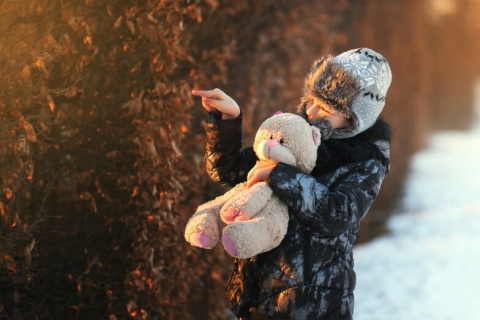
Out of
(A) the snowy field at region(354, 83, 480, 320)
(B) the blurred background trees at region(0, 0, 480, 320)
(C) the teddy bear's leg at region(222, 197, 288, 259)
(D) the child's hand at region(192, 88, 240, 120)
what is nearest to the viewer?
(C) the teddy bear's leg at region(222, 197, 288, 259)

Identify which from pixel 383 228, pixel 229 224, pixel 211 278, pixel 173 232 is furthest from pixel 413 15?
pixel 229 224

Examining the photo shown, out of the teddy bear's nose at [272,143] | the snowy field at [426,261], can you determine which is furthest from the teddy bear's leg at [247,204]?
the snowy field at [426,261]

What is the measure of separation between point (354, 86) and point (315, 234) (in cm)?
62

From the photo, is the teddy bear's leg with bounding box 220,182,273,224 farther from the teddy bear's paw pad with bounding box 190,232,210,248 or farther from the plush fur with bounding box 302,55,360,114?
the plush fur with bounding box 302,55,360,114

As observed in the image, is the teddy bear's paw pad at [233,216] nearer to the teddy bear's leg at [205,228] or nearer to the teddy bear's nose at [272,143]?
the teddy bear's leg at [205,228]

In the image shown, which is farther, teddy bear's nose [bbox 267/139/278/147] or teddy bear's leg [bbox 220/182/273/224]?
teddy bear's nose [bbox 267/139/278/147]

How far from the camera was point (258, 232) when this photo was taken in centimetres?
271

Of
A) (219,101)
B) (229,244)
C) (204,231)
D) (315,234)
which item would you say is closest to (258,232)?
(229,244)

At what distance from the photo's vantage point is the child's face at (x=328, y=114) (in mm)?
3160

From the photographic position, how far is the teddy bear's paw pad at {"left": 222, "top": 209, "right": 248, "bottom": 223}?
276cm

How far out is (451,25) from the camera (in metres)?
30.8

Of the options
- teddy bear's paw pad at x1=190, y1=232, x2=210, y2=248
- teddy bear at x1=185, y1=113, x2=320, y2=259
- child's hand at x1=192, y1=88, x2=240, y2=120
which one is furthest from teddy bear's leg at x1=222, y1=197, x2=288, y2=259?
child's hand at x1=192, y1=88, x2=240, y2=120

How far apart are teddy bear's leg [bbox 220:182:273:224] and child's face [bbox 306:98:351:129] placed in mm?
479

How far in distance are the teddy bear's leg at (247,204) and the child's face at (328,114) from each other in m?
0.48
